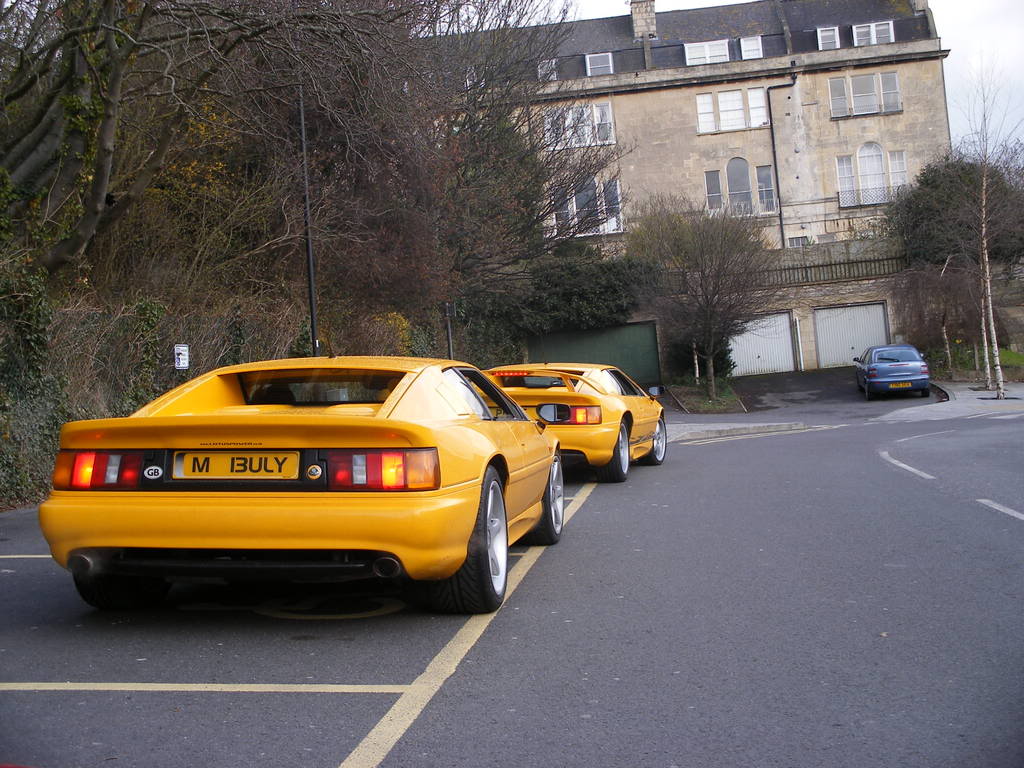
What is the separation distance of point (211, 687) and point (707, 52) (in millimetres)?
52258

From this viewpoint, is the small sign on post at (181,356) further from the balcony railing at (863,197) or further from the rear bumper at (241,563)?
the balcony railing at (863,197)

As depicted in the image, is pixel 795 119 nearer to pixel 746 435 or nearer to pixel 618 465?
pixel 746 435

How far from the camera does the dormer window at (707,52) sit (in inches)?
2056

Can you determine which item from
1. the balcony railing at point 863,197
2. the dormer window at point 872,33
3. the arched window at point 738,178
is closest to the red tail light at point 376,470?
the arched window at point 738,178

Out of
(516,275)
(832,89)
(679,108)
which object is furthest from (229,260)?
(832,89)

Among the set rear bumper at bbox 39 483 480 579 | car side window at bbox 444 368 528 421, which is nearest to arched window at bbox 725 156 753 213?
car side window at bbox 444 368 528 421

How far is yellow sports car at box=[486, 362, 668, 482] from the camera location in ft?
37.8

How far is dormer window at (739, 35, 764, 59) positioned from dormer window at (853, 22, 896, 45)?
15.0 feet

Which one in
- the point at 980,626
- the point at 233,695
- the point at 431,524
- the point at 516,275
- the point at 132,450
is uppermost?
the point at 516,275

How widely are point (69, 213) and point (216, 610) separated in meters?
12.2

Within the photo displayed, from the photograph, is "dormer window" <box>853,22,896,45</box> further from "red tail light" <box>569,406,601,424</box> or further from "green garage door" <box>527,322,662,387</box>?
"red tail light" <box>569,406,601,424</box>

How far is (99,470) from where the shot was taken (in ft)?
17.1

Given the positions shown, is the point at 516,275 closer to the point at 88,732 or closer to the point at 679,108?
the point at 679,108

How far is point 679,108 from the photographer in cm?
5131
